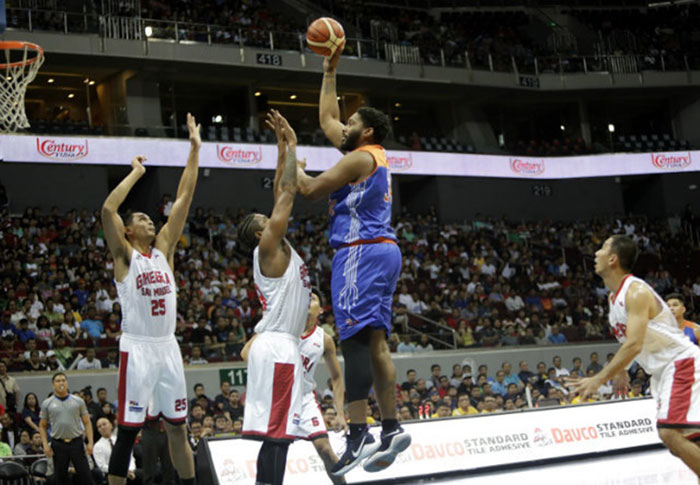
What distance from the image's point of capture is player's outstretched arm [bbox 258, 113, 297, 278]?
5.59m

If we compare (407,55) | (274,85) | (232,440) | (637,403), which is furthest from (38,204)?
(637,403)

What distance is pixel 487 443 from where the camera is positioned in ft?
43.4

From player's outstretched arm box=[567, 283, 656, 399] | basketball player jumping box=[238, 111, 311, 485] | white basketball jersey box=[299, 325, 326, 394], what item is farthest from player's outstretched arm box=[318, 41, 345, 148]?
white basketball jersey box=[299, 325, 326, 394]

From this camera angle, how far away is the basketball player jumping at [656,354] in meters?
6.08

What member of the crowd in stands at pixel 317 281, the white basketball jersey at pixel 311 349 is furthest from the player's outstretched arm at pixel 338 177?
the crowd in stands at pixel 317 281

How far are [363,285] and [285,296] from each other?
2.59 feet

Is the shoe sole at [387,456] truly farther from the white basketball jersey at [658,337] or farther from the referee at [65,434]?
the referee at [65,434]

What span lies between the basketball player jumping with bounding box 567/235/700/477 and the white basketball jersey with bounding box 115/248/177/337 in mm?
3000

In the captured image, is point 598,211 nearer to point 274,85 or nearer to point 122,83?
point 274,85

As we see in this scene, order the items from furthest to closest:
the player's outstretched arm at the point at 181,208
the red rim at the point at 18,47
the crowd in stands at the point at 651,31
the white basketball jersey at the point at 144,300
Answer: the crowd in stands at the point at 651,31 < the red rim at the point at 18,47 < the player's outstretched arm at the point at 181,208 < the white basketball jersey at the point at 144,300

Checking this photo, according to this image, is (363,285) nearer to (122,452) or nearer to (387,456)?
A: (387,456)

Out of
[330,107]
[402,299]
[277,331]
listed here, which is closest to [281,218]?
[277,331]

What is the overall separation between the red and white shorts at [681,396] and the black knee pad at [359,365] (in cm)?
225

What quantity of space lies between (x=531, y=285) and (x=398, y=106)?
975cm
